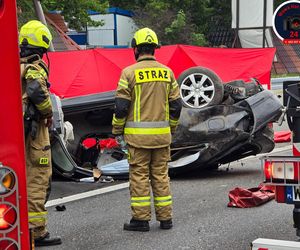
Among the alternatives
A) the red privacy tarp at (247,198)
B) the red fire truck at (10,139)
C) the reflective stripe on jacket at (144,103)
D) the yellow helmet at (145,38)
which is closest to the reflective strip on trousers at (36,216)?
the reflective stripe on jacket at (144,103)

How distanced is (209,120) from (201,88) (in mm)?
442

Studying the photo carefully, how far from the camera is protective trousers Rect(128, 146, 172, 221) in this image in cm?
569

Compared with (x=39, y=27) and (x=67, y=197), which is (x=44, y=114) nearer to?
(x=39, y=27)

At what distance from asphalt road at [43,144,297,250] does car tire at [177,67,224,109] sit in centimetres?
112

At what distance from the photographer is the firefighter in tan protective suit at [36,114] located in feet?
16.1

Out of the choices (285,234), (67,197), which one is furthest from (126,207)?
(285,234)

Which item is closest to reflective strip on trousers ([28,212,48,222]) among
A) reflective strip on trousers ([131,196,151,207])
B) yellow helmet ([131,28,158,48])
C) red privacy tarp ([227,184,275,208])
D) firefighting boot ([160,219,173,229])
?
reflective strip on trousers ([131,196,151,207])

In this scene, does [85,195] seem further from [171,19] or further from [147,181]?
[171,19]

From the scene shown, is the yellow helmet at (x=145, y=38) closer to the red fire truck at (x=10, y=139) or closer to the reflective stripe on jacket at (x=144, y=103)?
the reflective stripe on jacket at (x=144, y=103)

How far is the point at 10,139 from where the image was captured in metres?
2.47

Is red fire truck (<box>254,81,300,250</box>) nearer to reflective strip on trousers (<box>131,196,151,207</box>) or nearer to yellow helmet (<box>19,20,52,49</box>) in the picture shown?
reflective strip on trousers (<box>131,196,151,207</box>)

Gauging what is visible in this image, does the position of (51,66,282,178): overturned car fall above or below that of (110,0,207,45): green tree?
below

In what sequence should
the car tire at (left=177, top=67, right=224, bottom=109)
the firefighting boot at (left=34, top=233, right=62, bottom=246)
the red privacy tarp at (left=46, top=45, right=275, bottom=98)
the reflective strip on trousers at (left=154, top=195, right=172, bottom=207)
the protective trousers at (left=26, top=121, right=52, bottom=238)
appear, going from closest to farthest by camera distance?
the protective trousers at (left=26, top=121, right=52, bottom=238) → the firefighting boot at (left=34, top=233, right=62, bottom=246) → the reflective strip on trousers at (left=154, top=195, right=172, bottom=207) → the car tire at (left=177, top=67, right=224, bottom=109) → the red privacy tarp at (left=46, top=45, right=275, bottom=98)

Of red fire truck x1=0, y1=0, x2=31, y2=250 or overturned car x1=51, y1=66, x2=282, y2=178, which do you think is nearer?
red fire truck x1=0, y1=0, x2=31, y2=250
